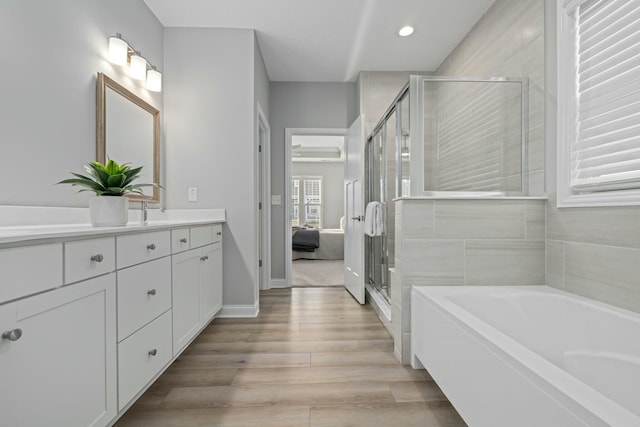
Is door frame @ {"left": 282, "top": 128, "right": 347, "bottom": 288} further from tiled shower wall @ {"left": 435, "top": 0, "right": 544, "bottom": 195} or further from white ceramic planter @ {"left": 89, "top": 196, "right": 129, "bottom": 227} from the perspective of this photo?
white ceramic planter @ {"left": 89, "top": 196, "right": 129, "bottom": 227}

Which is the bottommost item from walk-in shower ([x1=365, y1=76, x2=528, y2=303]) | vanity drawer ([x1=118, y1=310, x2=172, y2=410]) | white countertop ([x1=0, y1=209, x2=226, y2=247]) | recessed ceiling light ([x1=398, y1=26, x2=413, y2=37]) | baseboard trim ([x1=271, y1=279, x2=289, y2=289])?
baseboard trim ([x1=271, y1=279, x2=289, y2=289])

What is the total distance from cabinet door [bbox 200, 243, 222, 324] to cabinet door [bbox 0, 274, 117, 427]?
41.2 inches

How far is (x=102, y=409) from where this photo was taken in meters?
1.14

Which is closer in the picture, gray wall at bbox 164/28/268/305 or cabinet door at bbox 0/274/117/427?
cabinet door at bbox 0/274/117/427

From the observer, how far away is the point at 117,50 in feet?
6.65

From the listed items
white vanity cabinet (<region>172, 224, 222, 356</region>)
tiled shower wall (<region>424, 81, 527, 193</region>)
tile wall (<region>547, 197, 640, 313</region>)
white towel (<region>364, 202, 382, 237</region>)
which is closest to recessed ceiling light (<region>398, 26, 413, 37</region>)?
tiled shower wall (<region>424, 81, 527, 193</region>)

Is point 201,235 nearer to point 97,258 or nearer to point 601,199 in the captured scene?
point 97,258

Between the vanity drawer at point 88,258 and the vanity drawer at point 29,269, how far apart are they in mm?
37

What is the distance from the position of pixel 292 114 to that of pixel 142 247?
2.90 m

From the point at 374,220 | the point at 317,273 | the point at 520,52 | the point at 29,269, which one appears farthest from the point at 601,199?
the point at 317,273

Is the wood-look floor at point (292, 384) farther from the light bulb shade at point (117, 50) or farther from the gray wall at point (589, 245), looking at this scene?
the light bulb shade at point (117, 50)

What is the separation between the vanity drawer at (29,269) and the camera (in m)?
0.80

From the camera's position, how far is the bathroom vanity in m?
0.83

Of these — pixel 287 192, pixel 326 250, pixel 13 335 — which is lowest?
pixel 326 250
